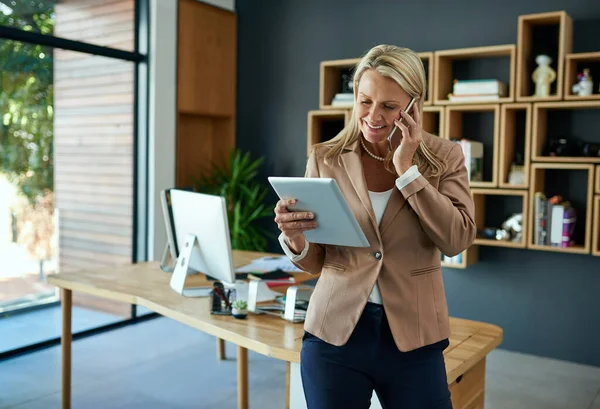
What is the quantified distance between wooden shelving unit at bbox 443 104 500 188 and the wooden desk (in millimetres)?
1691

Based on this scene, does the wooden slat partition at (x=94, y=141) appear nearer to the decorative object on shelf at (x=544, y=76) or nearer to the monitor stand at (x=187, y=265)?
the monitor stand at (x=187, y=265)

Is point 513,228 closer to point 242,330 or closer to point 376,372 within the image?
point 242,330

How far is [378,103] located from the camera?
138cm

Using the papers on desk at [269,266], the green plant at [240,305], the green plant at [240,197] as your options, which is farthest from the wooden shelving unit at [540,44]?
the green plant at [240,305]

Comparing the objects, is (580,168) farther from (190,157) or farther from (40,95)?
(40,95)

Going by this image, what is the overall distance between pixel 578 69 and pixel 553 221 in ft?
3.25

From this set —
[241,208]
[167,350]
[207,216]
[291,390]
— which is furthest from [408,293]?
[241,208]

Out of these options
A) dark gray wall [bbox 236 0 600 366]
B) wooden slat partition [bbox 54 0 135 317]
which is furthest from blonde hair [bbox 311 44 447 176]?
wooden slat partition [bbox 54 0 135 317]

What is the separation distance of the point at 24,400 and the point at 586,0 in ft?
13.1

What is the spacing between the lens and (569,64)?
146 inches

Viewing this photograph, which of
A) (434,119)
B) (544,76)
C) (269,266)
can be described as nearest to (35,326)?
(269,266)

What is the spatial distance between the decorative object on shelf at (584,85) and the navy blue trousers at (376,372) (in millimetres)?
2846

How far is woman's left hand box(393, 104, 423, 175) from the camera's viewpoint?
1.33 metres

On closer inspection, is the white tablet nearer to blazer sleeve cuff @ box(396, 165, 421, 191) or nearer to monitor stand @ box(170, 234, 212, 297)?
blazer sleeve cuff @ box(396, 165, 421, 191)
